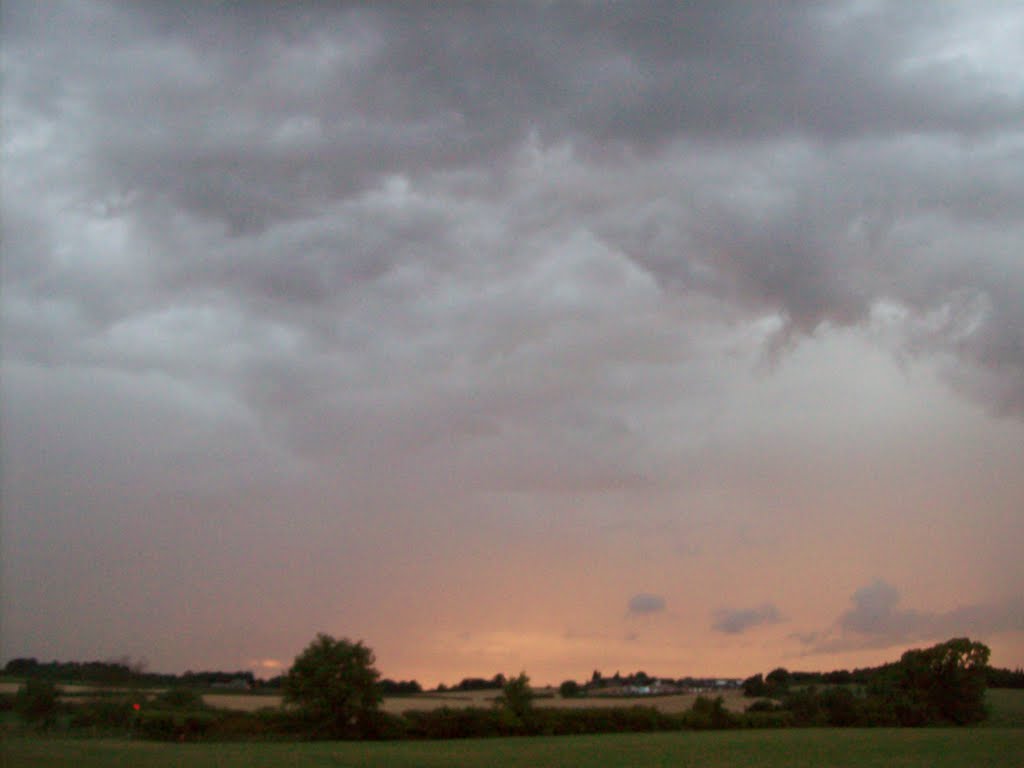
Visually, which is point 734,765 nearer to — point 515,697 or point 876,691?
point 515,697

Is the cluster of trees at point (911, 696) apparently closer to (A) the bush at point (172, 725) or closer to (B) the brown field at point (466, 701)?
(B) the brown field at point (466, 701)

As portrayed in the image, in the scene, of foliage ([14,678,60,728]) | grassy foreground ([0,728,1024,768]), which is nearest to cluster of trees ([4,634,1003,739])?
foliage ([14,678,60,728])

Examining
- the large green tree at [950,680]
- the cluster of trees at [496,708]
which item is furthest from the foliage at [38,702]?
the large green tree at [950,680]

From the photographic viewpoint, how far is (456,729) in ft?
316

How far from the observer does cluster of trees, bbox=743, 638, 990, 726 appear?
11731 cm

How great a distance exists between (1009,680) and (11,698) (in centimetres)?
12980

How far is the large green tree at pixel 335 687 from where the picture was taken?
91.1 meters

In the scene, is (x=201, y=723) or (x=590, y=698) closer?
(x=201, y=723)

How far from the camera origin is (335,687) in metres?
90.8

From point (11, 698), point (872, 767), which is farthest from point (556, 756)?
point (11, 698)

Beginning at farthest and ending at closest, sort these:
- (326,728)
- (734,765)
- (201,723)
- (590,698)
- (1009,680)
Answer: (1009,680) < (590,698) < (326,728) < (201,723) < (734,765)

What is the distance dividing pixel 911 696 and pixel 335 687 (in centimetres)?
7211

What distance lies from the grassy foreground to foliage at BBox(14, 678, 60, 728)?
305cm

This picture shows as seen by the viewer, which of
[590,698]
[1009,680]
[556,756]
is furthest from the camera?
[1009,680]
